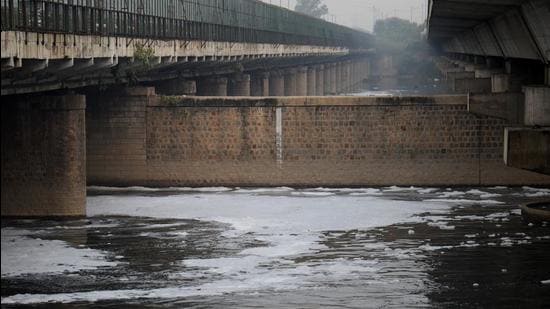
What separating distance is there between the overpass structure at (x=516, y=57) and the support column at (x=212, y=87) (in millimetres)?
17219

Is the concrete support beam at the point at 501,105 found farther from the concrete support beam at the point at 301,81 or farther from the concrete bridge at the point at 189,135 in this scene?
the concrete support beam at the point at 301,81

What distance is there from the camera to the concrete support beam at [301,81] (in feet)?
281

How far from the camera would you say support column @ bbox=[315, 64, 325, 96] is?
10050 cm

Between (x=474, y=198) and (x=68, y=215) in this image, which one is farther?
(x=474, y=198)

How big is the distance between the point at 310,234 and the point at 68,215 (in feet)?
22.8

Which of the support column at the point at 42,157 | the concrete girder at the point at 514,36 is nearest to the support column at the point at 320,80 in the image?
the support column at the point at 42,157

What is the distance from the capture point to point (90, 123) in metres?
40.8

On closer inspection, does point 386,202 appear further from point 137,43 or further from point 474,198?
point 137,43

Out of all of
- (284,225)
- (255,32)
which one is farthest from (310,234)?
(255,32)

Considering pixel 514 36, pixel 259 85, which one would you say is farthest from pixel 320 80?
pixel 514 36

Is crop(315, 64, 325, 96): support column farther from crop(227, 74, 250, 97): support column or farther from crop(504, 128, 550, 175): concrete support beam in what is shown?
crop(504, 128, 550, 175): concrete support beam

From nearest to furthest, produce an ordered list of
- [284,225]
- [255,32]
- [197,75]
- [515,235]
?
[515,235], [284,225], [197,75], [255,32]

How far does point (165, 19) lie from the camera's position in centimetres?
4531

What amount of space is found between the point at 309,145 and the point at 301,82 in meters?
47.3
